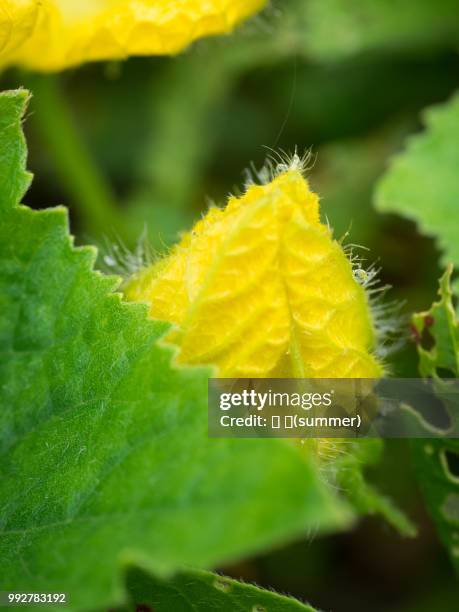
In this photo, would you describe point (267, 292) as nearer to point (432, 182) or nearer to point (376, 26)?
point (432, 182)

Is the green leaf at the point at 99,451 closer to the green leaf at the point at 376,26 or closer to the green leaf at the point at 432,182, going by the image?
the green leaf at the point at 432,182

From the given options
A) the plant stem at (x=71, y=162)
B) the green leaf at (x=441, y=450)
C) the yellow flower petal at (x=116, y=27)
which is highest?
the plant stem at (x=71, y=162)

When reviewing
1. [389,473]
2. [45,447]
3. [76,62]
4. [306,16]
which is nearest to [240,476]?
[45,447]

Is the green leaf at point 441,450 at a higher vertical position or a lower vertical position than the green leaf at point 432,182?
lower

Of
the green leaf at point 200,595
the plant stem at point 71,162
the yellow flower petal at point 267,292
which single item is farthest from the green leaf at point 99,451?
the plant stem at point 71,162

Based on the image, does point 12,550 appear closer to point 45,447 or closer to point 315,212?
point 45,447

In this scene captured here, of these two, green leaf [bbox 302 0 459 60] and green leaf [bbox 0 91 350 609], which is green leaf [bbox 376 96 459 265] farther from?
green leaf [bbox 0 91 350 609]

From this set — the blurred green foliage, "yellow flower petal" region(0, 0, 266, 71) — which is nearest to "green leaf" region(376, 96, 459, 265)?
the blurred green foliage

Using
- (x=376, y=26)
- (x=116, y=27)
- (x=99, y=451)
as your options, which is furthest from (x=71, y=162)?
(x=99, y=451)

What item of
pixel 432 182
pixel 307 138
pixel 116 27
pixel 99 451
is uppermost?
Result: pixel 307 138
